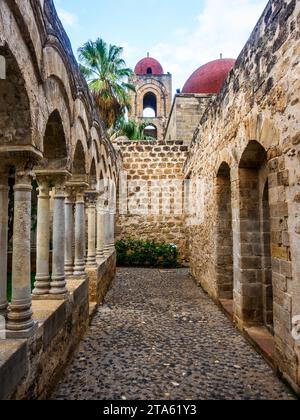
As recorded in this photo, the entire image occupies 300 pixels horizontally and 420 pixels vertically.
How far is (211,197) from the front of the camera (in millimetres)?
6727

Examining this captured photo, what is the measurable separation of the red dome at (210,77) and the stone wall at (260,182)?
31.2ft

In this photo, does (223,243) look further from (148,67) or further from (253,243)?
(148,67)

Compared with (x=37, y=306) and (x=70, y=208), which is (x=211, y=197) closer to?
(x=70, y=208)

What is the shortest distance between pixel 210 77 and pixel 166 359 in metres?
15.2

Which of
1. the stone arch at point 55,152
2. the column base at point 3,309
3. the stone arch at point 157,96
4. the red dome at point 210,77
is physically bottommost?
the column base at point 3,309

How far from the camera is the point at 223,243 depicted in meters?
6.13

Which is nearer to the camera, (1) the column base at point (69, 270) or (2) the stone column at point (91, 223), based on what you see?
(1) the column base at point (69, 270)

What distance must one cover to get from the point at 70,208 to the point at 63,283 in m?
1.54

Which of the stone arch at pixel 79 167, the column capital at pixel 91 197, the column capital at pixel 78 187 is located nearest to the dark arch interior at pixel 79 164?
the stone arch at pixel 79 167

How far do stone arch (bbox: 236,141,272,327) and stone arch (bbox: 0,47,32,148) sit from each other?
9.42ft

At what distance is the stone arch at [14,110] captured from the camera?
256 cm

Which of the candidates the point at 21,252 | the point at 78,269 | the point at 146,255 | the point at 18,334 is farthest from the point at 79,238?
the point at 146,255

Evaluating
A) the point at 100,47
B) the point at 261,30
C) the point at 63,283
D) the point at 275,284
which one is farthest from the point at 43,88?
the point at 100,47

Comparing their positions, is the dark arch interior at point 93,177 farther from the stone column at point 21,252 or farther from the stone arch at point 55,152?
the stone column at point 21,252
